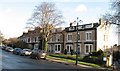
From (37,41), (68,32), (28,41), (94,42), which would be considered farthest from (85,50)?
(28,41)

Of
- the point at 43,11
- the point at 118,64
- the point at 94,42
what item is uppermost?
the point at 43,11

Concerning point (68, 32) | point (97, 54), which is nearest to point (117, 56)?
point (97, 54)

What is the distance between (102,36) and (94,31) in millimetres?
2400

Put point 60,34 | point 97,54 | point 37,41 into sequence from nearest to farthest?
point 97,54 < point 60,34 < point 37,41

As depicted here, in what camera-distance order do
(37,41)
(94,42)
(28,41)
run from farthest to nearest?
(28,41) < (37,41) < (94,42)

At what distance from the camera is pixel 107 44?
66438 millimetres

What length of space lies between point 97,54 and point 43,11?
865 inches

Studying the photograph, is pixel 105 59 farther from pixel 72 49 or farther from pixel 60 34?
pixel 60 34

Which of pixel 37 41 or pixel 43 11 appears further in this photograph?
pixel 37 41

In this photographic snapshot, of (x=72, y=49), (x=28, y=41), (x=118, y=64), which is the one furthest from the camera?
(x=28, y=41)

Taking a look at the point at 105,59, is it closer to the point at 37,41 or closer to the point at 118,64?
the point at 118,64

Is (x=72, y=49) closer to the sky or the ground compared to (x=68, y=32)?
closer to the ground

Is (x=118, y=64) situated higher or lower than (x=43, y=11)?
lower

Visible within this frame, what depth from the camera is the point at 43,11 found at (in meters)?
66.1
